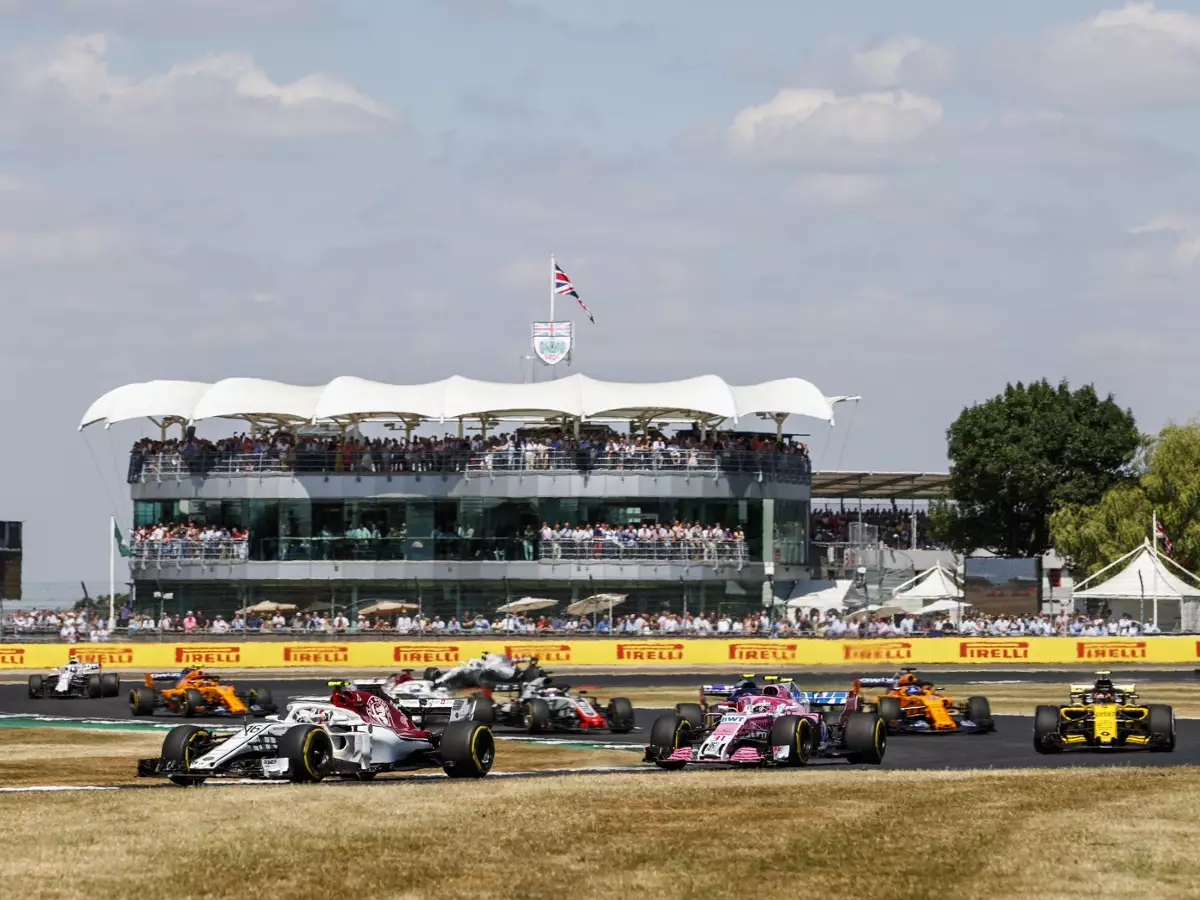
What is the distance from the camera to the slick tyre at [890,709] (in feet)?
121

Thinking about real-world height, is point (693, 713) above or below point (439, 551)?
below

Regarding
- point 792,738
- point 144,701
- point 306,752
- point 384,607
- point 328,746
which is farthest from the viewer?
point 384,607

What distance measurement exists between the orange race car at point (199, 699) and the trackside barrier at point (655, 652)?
21.0m

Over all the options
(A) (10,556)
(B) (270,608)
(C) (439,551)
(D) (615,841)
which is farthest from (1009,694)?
(A) (10,556)

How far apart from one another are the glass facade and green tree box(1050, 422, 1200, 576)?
64.4 feet

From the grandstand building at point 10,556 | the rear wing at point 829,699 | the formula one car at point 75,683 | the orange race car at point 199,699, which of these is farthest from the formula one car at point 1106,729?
the grandstand building at point 10,556

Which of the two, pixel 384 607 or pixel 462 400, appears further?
pixel 462 400

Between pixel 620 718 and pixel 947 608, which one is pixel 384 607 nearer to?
pixel 947 608

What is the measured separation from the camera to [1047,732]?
32875 millimetres

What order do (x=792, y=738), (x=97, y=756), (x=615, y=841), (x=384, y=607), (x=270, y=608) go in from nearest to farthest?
(x=615, y=841), (x=792, y=738), (x=97, y=756), (x=384, y=607), (x=270, y=608)

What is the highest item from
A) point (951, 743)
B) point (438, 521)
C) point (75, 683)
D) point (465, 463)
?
point (465, 463)

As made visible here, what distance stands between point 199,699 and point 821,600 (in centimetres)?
3974

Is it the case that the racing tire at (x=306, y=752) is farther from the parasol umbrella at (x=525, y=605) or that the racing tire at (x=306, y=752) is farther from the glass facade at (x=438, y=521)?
the glass facade at (x=438, y=521)

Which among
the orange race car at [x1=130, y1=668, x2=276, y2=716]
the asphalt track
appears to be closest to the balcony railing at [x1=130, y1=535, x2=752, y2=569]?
the asphalt track
